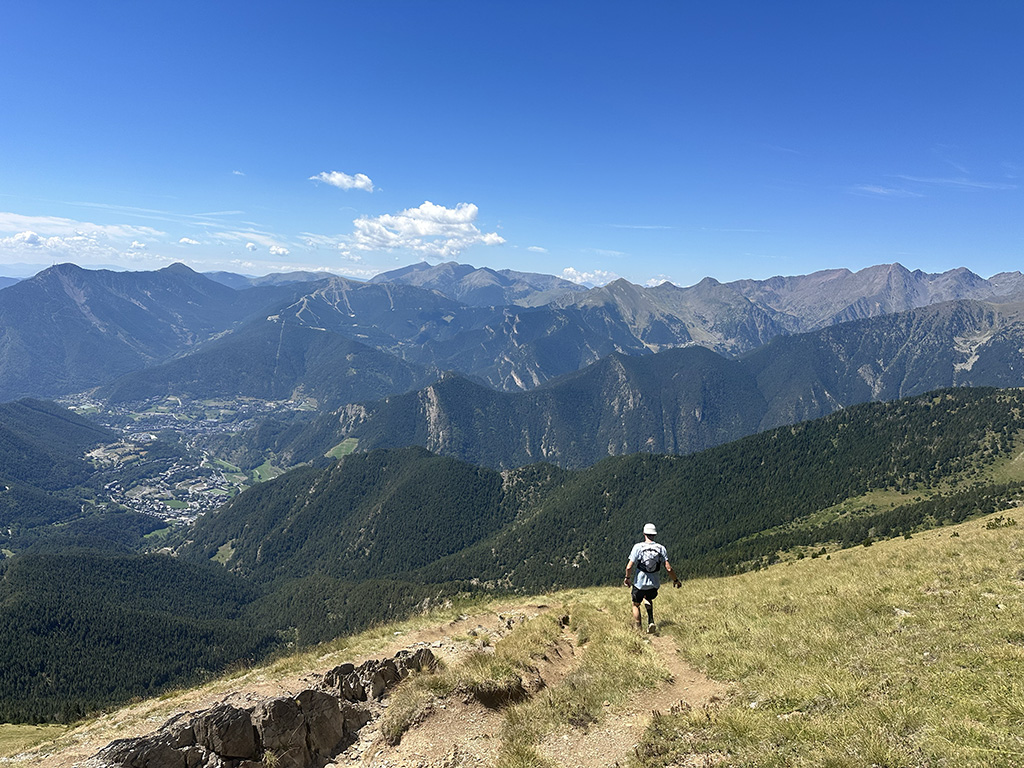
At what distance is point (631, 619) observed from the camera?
74.3ft

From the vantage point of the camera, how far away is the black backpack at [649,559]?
64.0ft

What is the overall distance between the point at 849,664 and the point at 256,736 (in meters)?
20.0

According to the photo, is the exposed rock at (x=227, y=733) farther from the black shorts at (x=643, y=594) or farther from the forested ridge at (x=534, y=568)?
the forested ridge at (x=534, y=568)

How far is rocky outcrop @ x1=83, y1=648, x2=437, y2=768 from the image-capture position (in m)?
14.6

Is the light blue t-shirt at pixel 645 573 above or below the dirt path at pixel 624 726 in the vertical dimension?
above

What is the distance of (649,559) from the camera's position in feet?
64.0

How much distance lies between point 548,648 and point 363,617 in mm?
150588

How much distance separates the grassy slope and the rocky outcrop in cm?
336

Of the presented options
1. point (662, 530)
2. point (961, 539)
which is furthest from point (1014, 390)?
point (961, 539)

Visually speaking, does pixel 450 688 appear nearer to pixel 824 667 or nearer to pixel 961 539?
pixel 824 667

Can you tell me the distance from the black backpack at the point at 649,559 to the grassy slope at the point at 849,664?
306cm

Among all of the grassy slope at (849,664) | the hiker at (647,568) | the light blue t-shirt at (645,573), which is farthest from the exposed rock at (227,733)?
the light blue t-shirt at (645,573)

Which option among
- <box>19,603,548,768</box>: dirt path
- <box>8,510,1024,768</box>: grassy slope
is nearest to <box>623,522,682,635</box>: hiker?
<box>8,510,1024,768</box>: grassy slope

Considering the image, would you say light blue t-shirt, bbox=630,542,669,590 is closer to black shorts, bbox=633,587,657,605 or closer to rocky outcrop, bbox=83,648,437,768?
black shorts, bbox=633,587,657,605
